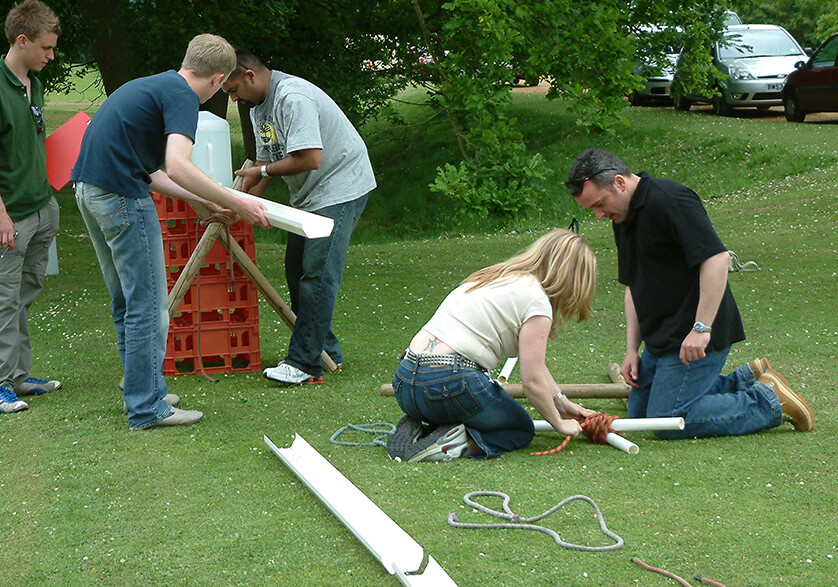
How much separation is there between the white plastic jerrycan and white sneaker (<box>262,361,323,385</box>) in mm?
1280

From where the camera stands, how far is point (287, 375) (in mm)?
6250

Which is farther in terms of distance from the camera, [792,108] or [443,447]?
[792,108]

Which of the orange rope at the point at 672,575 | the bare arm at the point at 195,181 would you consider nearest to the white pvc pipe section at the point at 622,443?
the orange rope at the point at 672,575

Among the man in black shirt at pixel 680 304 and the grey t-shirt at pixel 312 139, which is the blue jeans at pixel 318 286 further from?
the man in black shirt at pixel 680 304

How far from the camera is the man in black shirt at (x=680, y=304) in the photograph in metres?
4.75

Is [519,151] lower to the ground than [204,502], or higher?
higher

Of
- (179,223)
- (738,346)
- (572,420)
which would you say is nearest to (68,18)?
(179,223)

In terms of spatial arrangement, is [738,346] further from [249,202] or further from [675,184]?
[249,202]

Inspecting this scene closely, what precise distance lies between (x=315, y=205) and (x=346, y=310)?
2686 mm

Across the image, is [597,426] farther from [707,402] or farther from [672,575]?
[672,575]

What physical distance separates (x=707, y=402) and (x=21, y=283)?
161 inches

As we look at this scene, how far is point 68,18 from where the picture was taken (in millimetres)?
13273

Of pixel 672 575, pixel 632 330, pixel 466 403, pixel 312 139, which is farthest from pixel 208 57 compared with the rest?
Result: pixel 672 575

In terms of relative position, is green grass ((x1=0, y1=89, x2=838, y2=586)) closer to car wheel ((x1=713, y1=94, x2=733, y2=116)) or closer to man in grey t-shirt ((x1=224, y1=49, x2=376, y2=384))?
man in grey t-shirt ((x1=224, y1=49, x2=376, y2=384))
